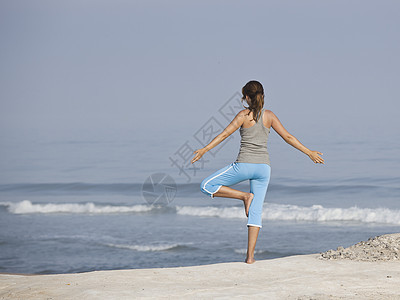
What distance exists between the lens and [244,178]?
6035 mm

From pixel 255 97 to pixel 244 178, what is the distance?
801mm

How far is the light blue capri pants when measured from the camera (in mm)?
5969

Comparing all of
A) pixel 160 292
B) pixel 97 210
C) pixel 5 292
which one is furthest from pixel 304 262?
pixel 97 210

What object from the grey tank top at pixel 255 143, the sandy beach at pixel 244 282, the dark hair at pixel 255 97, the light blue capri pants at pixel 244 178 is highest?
the dark hair at pixel 255 97

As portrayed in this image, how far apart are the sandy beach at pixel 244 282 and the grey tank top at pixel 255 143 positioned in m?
1.04

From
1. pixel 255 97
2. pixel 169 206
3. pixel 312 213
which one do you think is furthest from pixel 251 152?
pixel 169 206

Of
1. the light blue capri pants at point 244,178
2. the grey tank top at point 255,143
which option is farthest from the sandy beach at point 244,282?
the grey tank top at point 255,143

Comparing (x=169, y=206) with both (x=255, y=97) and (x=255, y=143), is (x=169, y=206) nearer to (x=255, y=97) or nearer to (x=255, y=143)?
(x=255, y=143)

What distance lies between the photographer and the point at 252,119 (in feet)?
19.5

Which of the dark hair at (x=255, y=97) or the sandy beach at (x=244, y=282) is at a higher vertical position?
the dark hair at (x=255, y=97)

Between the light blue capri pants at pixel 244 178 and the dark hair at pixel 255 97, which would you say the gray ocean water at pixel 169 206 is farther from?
the dark hair at pixel 255 97

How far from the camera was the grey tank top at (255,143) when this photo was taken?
5953 millimetres

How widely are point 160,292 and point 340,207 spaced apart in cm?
1317

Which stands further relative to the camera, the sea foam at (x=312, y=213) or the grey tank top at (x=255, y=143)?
the sea foam at (x=312, y=213)
